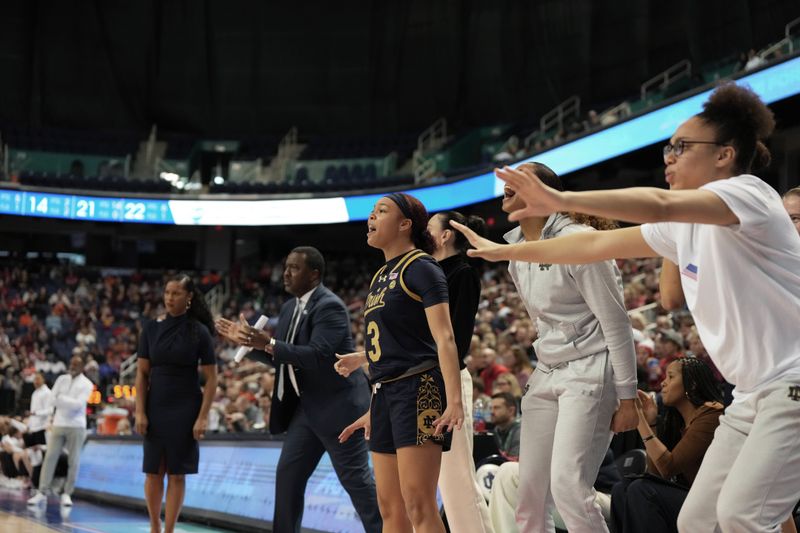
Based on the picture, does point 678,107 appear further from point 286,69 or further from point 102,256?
point 102,256

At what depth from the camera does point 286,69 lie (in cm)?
2991

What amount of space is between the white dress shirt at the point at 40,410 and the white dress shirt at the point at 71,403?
1341 millimetres

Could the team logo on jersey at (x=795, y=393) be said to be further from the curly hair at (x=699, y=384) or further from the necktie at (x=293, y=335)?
the necktie at (x=293, y=335)

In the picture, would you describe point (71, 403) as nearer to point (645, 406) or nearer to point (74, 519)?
point (74, 519)

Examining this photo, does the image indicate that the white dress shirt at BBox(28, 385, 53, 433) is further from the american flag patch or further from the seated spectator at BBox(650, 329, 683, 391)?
the american flag patch

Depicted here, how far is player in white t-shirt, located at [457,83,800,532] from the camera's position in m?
2.62

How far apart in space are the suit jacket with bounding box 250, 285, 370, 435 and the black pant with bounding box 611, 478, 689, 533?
1.61m

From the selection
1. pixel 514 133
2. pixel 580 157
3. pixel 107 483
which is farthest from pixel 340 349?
pixel 514 133

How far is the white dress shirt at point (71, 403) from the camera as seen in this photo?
11.1m

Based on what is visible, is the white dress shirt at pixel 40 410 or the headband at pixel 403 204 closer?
the headband at pixel 403 204

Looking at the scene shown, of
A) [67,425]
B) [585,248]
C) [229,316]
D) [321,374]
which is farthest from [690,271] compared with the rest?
[229,316]

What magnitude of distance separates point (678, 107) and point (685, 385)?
1211cm

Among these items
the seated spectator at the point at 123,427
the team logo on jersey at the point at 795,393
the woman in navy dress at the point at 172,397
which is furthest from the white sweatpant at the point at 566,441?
the seated spectator at the point at 123,427

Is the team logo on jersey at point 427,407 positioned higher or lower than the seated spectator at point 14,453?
higher
